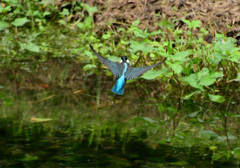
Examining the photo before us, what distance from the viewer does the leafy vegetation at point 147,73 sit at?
3.37 m

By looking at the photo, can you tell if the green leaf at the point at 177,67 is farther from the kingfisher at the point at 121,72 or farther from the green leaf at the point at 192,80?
the kingfisher at the point at 121,72

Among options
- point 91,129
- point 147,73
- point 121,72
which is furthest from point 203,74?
point 91,129

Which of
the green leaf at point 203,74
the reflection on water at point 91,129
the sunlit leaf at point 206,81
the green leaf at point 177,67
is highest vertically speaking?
the green leaf at point 177,67

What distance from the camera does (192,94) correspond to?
12.7ft

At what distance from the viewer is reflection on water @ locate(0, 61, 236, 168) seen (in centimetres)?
287

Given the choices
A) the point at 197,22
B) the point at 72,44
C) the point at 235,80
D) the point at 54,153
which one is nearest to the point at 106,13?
the point at 72,44

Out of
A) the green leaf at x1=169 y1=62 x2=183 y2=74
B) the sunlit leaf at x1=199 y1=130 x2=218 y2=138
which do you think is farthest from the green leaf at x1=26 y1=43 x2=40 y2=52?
the sunlit leaf at x1=199 y1=130 x2=218 y2=138

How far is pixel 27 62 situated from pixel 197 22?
1638 millimetres

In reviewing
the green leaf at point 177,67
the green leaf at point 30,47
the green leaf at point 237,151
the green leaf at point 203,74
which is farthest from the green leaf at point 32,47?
the green leaf at point 237,151

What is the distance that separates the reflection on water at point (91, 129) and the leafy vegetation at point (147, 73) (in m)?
0.01

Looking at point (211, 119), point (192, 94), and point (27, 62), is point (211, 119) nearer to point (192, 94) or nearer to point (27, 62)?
point (192, 94)

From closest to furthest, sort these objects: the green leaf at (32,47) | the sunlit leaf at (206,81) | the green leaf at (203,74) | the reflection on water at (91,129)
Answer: the reflection on water at (91,129) → the sunlit leaf at (206,81) → the green leaf at (203,74) → the green leaf at (32,47)

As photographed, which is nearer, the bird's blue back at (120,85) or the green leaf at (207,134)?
the green leaf at (207,134)

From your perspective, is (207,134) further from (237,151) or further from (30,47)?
(30,47)
